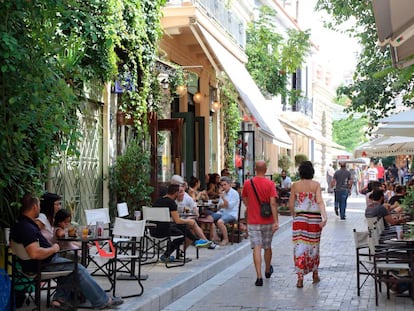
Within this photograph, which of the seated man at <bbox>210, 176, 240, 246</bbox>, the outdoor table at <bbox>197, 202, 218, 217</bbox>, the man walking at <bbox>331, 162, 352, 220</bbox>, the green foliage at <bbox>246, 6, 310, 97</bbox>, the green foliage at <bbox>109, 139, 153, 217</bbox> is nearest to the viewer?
the seated man at <bbox>210, 176, 240, 246</bbox>

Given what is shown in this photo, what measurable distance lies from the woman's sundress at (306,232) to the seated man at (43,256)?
3.15 meters

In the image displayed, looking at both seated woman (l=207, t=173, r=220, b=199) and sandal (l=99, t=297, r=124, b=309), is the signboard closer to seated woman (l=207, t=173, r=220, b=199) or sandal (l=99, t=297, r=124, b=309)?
seated woman (l=207, t=173, r=220, b=199)

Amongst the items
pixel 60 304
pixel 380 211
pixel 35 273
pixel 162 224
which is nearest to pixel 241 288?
pixel 162 224

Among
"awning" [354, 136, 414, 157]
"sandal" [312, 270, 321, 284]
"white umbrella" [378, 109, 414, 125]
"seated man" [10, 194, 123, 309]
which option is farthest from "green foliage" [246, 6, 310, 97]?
"seated man" [10, 194, 123, 309]

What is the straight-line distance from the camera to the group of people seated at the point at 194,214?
12.7 meters

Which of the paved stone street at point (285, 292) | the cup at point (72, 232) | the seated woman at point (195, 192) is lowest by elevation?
the paved stone street at point (285, 292)

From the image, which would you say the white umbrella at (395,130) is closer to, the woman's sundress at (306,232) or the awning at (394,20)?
the woman's sundress at (306,232)

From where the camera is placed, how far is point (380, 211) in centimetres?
1245

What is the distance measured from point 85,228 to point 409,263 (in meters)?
3.91

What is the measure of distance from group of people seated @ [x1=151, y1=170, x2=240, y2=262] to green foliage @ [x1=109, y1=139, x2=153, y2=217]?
0.68 m

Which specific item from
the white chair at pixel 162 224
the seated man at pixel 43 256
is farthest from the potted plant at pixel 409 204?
the seated man at pixel 43 256

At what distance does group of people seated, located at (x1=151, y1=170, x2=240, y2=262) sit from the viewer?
500 inches

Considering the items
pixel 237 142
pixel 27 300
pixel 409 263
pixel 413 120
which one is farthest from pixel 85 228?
pixel 237 142

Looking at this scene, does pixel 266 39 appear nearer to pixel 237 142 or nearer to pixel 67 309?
pixel 237 142
